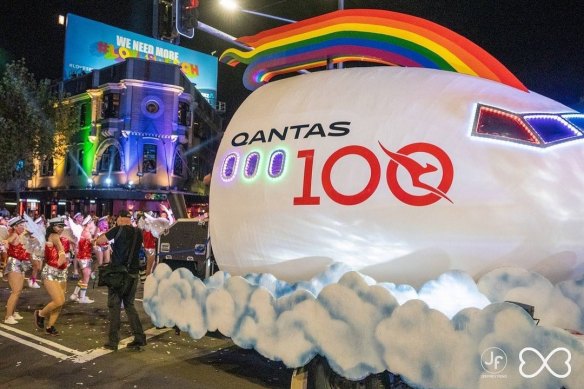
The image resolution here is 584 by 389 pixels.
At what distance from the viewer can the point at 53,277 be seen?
848 cm

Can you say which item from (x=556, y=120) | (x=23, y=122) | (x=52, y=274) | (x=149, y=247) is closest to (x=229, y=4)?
(x=52, y=274)

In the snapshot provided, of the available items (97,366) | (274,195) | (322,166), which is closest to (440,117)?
(322,166)

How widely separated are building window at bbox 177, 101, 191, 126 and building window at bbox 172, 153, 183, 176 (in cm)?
219

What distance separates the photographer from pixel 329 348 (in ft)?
15.4

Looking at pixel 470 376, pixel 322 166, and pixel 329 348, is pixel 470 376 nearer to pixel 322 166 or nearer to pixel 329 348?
pixel 329 348

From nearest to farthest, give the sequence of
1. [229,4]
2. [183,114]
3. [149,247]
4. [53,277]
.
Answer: [53,277] < [229,4] < [149,247] < [183,114]

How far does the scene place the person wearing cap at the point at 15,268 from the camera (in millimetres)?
9266

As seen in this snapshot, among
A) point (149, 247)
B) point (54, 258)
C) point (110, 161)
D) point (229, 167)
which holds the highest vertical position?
point (110, 161)

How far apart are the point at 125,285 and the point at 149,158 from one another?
2925 centimetres

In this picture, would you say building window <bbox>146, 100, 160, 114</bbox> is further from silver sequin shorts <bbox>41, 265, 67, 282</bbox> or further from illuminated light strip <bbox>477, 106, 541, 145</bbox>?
illuminated light strip <bbox>477, 106, 541, 145</bbox>

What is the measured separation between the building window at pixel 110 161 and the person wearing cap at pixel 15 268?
87.9 ft

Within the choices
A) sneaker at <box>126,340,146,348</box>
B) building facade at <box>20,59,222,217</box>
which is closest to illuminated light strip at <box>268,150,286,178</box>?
sneaker at <box>126,340,146,348</box>

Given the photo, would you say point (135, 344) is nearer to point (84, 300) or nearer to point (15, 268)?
point (15, 268)

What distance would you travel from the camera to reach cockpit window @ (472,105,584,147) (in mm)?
4824
